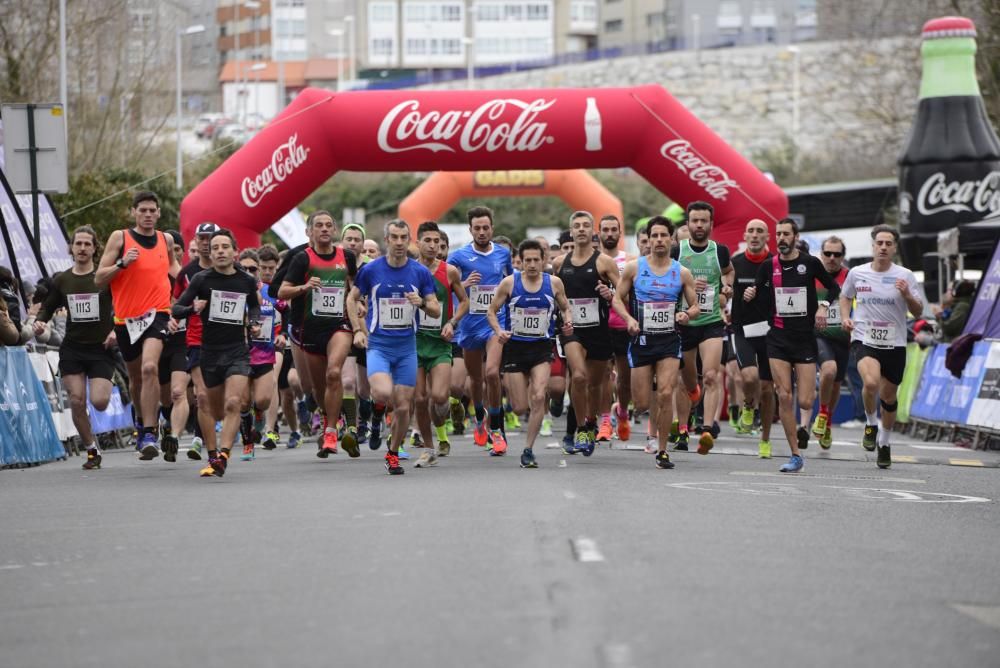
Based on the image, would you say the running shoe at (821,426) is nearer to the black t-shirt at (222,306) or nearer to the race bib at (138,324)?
the black t-shirt at (222,306)

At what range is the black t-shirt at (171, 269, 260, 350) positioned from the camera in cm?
1427

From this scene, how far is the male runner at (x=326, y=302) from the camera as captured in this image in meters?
15.8

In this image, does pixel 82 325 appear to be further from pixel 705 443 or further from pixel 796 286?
pixel 796 286

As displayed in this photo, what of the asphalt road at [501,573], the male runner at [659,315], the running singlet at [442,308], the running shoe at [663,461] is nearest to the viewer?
the asphalt road at [501,573]

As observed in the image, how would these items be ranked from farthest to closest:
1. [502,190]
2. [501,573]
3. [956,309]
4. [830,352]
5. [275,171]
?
[502,190] → [275,171] → [956,309] → [830,352] → [501,573]

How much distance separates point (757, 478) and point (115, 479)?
480 centimetres

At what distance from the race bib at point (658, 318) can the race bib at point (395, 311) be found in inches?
81.1

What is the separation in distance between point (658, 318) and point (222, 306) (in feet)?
11.2

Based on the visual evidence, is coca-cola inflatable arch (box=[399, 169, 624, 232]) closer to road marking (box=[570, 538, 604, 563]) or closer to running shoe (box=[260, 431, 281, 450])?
running shoe (box=[260, 431, 281, 450])

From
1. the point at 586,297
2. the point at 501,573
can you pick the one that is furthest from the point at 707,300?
the point at 501,573

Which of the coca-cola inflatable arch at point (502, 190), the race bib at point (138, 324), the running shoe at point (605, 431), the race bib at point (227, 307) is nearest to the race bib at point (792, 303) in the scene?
the running shoe at point (605, 431)

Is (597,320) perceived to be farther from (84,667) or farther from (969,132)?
(969,132)

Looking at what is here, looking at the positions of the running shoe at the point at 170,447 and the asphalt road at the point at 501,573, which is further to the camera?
the running shoe at the point at 170,447

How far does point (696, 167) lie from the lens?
923 inches
